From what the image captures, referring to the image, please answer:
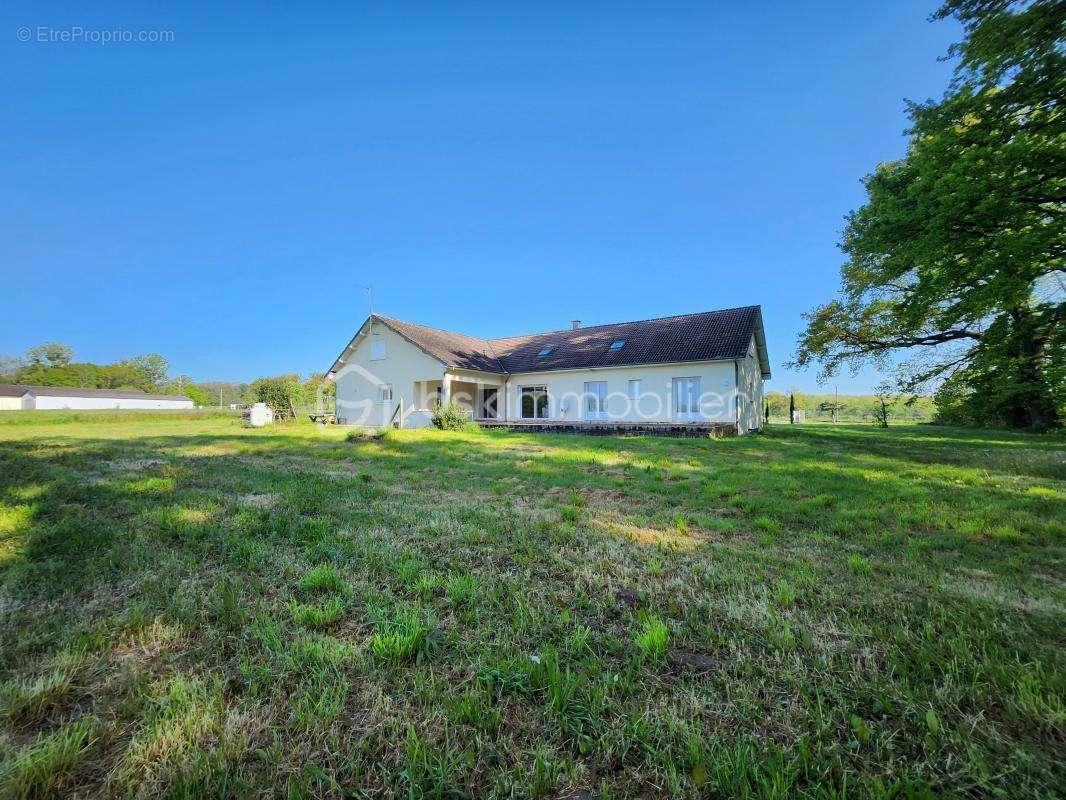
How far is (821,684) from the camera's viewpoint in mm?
1802

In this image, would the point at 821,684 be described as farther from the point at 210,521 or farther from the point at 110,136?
the point at 110,136

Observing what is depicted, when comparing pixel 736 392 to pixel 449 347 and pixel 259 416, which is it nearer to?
pixel 449 347

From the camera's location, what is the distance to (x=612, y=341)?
66.6 ft

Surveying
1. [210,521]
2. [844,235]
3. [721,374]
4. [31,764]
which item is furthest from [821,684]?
[844,235]

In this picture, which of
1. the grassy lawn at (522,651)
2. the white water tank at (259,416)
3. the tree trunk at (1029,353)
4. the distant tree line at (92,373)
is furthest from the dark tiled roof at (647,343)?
the distant tree line at (92,373)

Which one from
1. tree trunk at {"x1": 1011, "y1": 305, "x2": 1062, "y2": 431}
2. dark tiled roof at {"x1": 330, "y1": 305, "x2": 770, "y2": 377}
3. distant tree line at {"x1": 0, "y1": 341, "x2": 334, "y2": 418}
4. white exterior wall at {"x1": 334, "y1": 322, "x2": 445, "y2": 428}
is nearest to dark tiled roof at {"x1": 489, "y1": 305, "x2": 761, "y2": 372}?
dark tiled roof at {"x1": 330, "y1": 305, "x2": 770, "y2": 377}

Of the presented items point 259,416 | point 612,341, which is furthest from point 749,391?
point 259,416

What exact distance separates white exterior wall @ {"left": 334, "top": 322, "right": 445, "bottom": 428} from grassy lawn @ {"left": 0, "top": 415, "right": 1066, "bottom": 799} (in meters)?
15.1

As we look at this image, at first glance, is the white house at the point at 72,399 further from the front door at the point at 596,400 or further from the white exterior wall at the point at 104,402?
the front door at the point at 596,400

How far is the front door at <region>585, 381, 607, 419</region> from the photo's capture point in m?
18.7

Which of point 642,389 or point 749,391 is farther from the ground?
point 642,389

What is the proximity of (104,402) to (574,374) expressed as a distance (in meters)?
84.6

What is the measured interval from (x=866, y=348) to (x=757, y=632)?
917 inches

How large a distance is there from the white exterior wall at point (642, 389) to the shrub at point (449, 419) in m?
4.78
